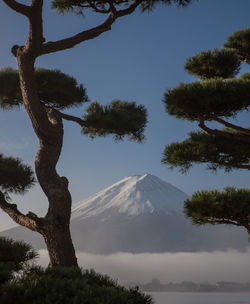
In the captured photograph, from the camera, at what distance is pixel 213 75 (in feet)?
28.7

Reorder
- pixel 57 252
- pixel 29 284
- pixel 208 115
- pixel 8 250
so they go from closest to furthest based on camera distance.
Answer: pixel 29 284 < pixel 8 250 < pixel 57 252 < pixel 208 115

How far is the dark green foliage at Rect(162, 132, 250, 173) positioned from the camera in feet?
23.9

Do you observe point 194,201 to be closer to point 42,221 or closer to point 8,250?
point 42,221

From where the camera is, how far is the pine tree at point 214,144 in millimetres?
6820

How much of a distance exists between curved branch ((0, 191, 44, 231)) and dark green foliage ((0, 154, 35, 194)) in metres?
0.78

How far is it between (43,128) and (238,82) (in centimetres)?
390

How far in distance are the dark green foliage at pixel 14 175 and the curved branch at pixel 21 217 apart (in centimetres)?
78

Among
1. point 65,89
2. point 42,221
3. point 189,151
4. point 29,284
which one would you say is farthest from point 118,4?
point 29,284

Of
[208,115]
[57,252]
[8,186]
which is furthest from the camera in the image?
[8,186]

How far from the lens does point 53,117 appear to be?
7.79 metres

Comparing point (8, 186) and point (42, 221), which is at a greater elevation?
point (8, 186)

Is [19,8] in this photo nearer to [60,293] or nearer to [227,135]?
[227,135]

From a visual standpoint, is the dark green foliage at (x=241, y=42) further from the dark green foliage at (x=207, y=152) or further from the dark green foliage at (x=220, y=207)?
the dark green foliage at (x=220, y=207)

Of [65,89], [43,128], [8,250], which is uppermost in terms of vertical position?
[65,89]
